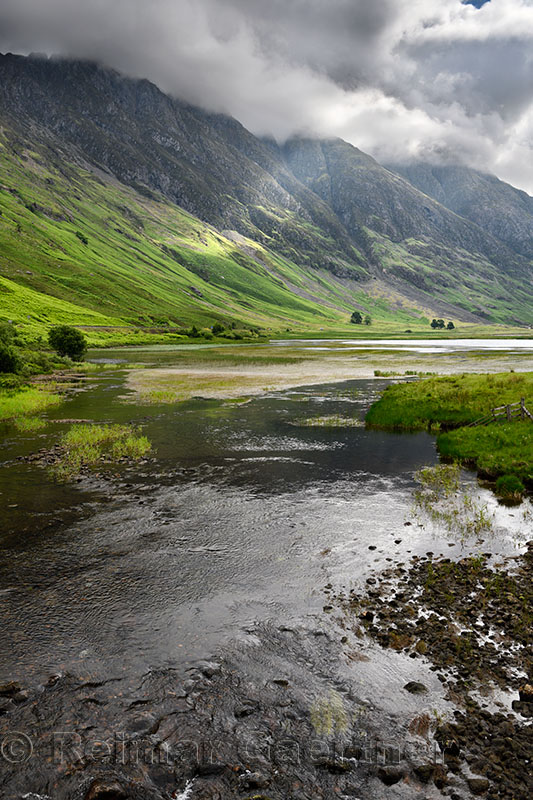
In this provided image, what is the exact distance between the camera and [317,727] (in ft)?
29.5

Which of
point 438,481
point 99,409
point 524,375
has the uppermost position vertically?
point 524,375

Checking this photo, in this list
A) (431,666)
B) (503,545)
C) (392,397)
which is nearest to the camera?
(431,666)

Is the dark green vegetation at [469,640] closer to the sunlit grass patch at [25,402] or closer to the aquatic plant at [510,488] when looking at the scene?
the aquatic plant at [510,488]

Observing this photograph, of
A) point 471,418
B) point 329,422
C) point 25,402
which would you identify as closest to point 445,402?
point 471,418

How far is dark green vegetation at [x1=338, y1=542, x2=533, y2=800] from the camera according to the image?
7.94 m

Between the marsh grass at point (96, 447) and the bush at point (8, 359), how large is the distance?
117ft

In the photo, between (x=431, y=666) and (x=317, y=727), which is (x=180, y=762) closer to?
(x=317, y=727)

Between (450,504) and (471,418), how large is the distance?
59.8 feet

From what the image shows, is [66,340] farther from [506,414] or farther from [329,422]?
[506,414]

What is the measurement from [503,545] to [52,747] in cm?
1658

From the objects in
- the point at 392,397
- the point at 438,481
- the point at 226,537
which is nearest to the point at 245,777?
the point at 226,537

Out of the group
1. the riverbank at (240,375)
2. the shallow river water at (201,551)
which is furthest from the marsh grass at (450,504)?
the riverbank at (240,375)

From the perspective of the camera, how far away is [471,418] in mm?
36844

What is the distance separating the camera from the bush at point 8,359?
63.1 metres
